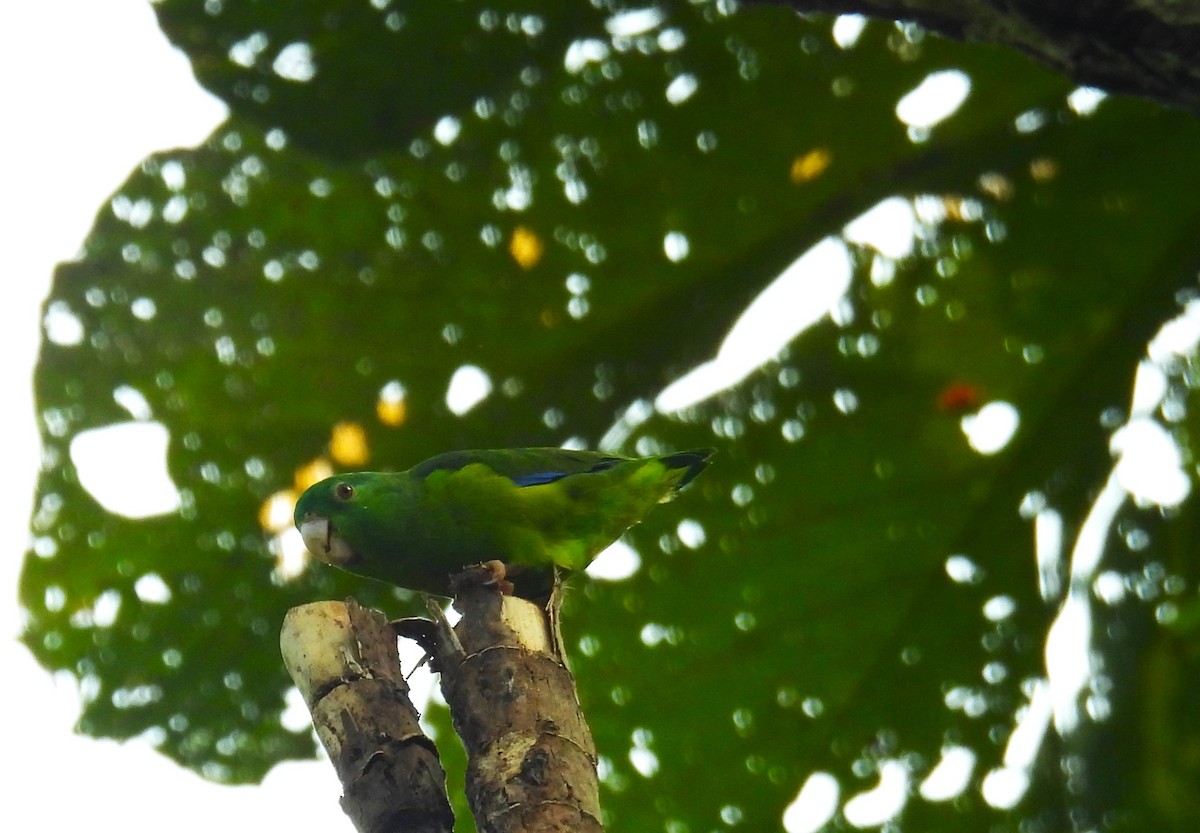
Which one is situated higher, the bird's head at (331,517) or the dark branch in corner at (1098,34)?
the bird's head at (331,517)

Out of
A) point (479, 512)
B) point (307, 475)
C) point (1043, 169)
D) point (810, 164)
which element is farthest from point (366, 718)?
point (1043, 169)

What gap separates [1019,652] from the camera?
3873 mm

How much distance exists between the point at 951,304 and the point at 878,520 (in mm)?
727

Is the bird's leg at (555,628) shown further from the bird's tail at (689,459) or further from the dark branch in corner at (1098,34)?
the dark branch in corner at (1098,34)

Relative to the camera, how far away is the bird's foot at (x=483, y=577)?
309 centimetres

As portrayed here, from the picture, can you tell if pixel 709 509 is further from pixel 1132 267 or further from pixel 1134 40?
pixel 1134 40

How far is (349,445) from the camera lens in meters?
4.00

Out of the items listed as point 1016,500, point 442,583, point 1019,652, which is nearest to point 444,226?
point 442,583

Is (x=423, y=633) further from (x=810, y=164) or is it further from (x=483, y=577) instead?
(x=810, y=164)

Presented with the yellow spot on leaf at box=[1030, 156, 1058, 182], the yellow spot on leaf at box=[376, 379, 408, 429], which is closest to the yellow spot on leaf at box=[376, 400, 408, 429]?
the yellow spot on leaf at box=[376, 379, 408, 429]

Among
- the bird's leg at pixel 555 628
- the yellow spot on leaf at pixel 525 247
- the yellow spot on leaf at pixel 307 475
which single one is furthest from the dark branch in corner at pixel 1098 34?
the yellow spot on leaf at pixel 307 475

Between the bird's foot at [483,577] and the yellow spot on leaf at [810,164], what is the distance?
1525mm

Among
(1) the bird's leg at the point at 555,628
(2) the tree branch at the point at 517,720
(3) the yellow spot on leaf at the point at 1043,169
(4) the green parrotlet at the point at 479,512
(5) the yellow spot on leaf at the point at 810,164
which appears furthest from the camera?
(5) the yellow spot on leaf at the point at 810,164

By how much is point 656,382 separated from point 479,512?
2.61 ft
